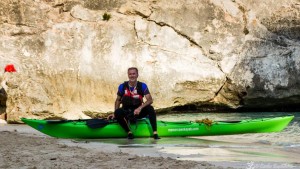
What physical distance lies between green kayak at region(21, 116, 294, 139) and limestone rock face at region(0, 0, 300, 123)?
20.9 feet

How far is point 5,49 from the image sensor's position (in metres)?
15.2

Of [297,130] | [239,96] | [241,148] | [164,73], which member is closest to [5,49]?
[164,73]

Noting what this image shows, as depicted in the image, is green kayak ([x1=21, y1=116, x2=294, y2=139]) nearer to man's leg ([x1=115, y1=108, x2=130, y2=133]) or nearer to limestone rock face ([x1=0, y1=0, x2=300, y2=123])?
man's leg ([x1=115, y1=108, x2=130, y2=133])

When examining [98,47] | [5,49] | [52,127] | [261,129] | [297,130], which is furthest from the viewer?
[98,47]

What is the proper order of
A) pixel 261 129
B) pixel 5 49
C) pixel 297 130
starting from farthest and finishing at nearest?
pixel 5 49
pixel 297 130
pixel 261 129

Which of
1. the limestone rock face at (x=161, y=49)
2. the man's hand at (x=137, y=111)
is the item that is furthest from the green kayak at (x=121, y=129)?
the limestone rock face at (x=161, y=49)

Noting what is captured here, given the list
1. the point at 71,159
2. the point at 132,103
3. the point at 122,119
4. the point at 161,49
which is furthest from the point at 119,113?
the point at 161,49

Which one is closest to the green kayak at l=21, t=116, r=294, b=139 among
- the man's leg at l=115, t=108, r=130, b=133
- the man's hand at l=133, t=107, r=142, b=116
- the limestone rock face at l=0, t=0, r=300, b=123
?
the man's leg at l=115, t=108, r=130, b=133

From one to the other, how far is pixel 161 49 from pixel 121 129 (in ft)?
27.6

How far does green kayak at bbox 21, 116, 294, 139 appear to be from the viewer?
8.37m

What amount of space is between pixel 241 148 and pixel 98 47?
9736 millimetres

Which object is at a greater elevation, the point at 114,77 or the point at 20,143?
the point at 114,77

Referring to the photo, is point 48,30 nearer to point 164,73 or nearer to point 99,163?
point 164,73

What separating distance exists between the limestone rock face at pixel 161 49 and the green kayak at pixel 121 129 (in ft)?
20.9
